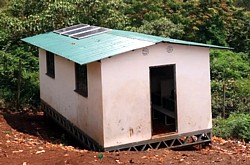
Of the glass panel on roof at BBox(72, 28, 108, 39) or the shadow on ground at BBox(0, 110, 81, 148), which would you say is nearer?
the shadow on ground at BBox(0, 110, 81, 148)

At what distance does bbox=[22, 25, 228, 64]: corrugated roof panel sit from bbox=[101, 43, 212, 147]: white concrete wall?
0.17m

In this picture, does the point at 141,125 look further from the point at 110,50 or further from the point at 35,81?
the point at 35,81

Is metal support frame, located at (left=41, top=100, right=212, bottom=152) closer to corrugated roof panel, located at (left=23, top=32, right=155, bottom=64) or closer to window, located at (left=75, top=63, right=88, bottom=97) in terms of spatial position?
window, located at (left=75, top=63, right=88, bottom=97)

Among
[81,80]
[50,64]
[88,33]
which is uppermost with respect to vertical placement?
[88,33]

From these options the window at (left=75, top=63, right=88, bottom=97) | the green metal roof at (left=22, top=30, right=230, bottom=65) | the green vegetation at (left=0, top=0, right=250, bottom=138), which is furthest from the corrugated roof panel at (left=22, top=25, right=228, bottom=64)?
the green vegetation at (left=0, top=0, right=250, bottom=138)

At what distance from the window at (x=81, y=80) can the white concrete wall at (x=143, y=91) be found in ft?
3.42

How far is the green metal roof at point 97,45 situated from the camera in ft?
30.7

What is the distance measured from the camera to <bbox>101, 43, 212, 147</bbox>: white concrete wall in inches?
369

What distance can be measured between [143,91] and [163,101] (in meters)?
2.34

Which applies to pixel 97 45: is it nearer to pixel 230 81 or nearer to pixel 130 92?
pixel 130 92

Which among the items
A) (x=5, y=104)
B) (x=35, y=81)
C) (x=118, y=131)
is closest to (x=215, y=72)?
(x=35, y=81)

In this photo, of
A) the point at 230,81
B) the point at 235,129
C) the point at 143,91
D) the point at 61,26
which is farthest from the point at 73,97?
the point at 230,81

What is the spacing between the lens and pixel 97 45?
1042cm

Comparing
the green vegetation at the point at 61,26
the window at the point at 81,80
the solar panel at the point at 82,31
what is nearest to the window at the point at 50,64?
the solar panel at the point at 82,31
